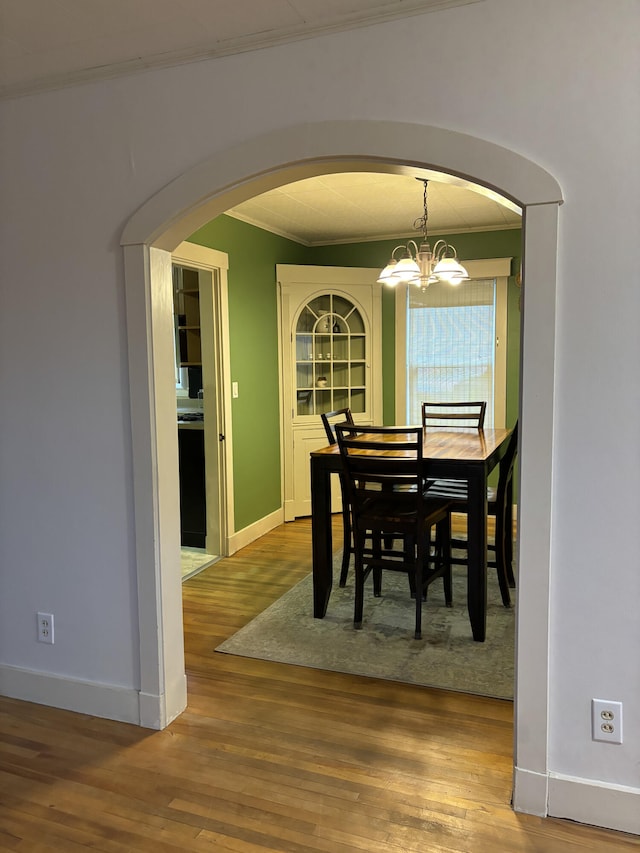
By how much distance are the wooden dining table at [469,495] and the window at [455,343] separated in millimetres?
1485

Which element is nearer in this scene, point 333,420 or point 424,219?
point 424,219

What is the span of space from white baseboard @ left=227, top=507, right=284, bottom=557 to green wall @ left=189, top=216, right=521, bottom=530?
0.05 meters

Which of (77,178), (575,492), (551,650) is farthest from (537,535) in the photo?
(77,178)

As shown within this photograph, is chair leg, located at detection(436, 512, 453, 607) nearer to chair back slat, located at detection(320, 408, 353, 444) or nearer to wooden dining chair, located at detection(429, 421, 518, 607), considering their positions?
wooden dining chair, located at detection(429, 421, 518, 607)

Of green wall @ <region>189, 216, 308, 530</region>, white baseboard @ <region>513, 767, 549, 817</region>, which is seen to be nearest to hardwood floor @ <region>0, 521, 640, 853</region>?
white baseboard @ <region>513, 767, 549, 817</region>

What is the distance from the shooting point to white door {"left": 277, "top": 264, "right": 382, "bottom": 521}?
544cm

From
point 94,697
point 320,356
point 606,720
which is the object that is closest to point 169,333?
point 94,697

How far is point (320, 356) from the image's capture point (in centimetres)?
561

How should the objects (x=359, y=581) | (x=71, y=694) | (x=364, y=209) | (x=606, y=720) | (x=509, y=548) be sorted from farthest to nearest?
1. (x=364, y=209)
2. (x=509, y=548)
3. (x=359, y=581)
4. (x=71, y=694)
5. (x=606, y=720)

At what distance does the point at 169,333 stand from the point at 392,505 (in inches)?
62.5

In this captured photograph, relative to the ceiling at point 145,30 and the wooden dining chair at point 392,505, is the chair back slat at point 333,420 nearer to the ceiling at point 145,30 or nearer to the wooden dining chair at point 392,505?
the wooden dining chair at point 392,505

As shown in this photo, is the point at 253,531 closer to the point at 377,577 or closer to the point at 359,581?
the point at 377,577

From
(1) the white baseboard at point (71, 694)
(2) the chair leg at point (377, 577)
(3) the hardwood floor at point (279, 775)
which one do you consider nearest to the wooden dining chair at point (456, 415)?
(2) the chair leg at point (377, 577)

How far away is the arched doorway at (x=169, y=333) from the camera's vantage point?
184 centimetres
